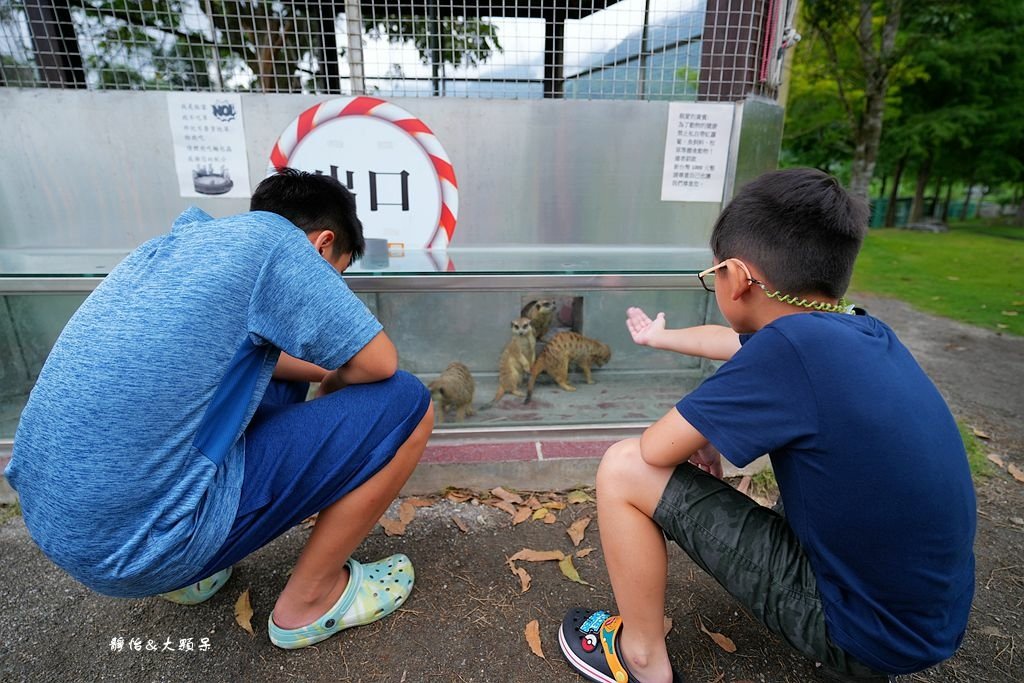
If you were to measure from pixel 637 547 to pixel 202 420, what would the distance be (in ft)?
3.56

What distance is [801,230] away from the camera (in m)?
1.21

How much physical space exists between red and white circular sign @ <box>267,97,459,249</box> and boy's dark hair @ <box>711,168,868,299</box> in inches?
70.1

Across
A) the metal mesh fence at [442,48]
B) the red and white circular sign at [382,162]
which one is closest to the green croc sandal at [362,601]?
the red and white circular sign at [382,162]

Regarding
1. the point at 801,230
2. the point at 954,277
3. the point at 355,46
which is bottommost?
the point at 954,277

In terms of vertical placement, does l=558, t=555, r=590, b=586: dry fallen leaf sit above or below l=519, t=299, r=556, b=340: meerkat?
below

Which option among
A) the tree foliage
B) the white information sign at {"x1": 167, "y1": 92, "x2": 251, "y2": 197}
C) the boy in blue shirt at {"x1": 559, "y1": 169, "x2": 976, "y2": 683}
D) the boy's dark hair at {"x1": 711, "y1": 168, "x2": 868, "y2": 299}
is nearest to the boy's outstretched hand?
the boy in blue shirt at {"x1": 559, "y1": 169, "x2": 976, "y2": 683}

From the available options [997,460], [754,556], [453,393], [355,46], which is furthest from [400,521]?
[997,460]

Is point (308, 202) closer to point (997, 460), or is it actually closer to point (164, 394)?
point (164, 394)

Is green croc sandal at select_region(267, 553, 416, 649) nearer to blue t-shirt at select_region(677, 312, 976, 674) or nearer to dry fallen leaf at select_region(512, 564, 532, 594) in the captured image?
dry fallen leaf at select_region(512, 564, 532, 594)

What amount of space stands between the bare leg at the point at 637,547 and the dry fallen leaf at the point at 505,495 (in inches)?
36.9

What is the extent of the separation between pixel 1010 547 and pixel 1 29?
4.99m

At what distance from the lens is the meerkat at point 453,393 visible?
2535mm

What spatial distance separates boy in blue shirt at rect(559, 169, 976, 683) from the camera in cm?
106

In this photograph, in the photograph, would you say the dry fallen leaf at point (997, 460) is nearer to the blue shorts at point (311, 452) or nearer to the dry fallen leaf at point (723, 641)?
the dry fallen leaf at point (723, 641)
